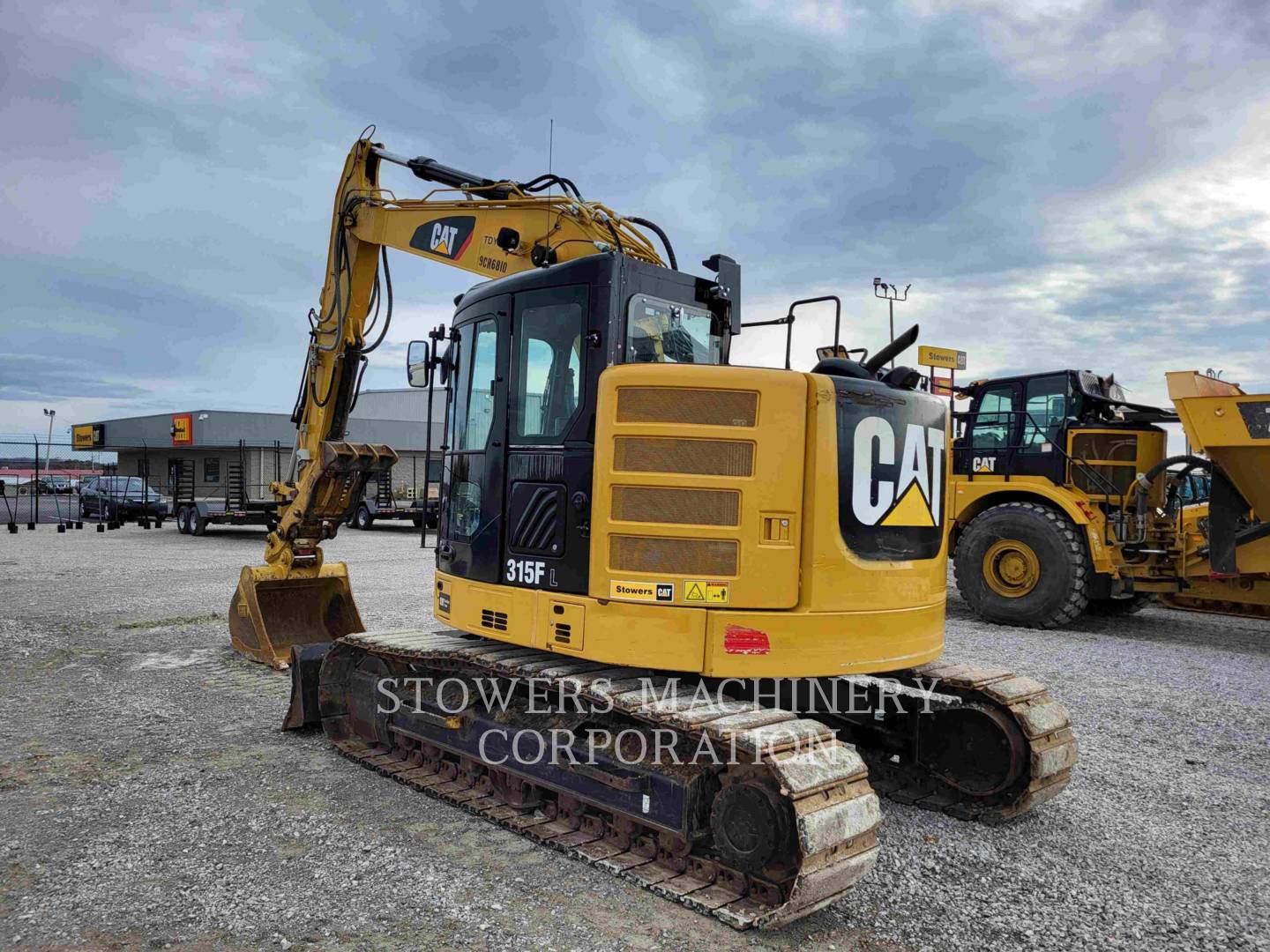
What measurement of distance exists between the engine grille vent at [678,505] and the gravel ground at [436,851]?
1.66m

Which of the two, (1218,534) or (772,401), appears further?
(1218,534)

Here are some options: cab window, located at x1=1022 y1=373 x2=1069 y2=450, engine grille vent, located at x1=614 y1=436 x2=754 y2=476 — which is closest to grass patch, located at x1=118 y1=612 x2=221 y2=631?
engine grille vent, located at x1=614 y1=436 x2=754 y2=476

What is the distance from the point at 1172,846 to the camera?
464 cm

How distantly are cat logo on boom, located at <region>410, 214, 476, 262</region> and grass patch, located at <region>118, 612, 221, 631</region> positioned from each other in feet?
18.8

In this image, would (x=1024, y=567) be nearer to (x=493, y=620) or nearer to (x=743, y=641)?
(x=743, y=641)

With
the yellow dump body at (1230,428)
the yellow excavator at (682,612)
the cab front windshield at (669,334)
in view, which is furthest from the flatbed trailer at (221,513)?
the cab front windshield at (669,334)

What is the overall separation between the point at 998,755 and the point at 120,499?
28864 millimetres

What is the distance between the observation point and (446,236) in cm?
699

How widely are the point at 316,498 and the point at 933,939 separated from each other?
21.5ft

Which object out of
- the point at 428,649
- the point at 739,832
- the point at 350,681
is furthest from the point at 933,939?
the point at 350,681

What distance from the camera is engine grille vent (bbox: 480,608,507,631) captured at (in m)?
4.89

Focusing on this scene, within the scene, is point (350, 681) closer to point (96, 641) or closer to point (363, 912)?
point (363, 912)

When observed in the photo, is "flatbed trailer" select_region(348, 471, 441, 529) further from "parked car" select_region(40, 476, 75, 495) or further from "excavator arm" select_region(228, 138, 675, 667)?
"parked car" select_region(40, 476, 75, 495)

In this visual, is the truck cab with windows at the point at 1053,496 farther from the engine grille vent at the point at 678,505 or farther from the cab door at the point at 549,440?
the cab door at the point at 549,440
